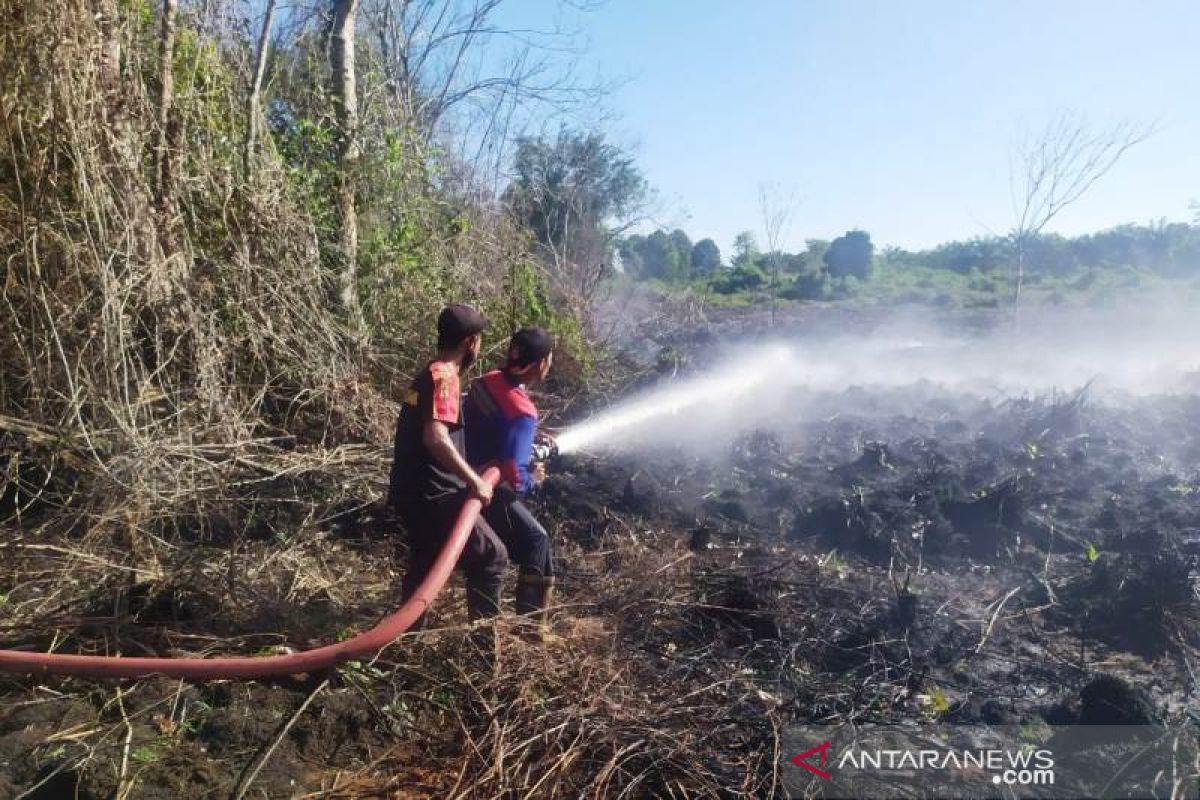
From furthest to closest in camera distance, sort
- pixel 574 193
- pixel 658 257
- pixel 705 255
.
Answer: pixel 705 255 → pixel 658 257 → pixel 574 193

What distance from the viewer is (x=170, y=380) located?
4863 millimetres

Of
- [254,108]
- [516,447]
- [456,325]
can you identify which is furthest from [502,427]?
[254,108]

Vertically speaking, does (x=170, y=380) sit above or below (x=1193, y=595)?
above

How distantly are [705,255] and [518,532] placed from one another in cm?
3899

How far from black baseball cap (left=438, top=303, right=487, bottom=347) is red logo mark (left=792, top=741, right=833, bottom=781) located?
2.20 meters

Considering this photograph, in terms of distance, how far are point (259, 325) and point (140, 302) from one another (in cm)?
87

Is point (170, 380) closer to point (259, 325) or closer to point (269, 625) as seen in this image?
point (259, 325)

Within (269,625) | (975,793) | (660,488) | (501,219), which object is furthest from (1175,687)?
(501,219)

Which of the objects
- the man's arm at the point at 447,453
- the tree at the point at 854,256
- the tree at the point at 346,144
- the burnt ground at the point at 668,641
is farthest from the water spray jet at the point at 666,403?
the tree at the point at 854,256

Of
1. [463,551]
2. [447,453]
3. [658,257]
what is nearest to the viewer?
[447,453]

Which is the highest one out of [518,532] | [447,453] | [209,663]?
[447,453]

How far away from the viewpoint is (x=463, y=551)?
3.60 meters

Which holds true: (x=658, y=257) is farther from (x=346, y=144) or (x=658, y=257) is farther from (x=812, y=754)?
(x=812, y=754)

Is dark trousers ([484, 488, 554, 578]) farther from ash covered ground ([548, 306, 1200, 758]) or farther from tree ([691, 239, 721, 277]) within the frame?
tree ([691, 239, 721, 277])
